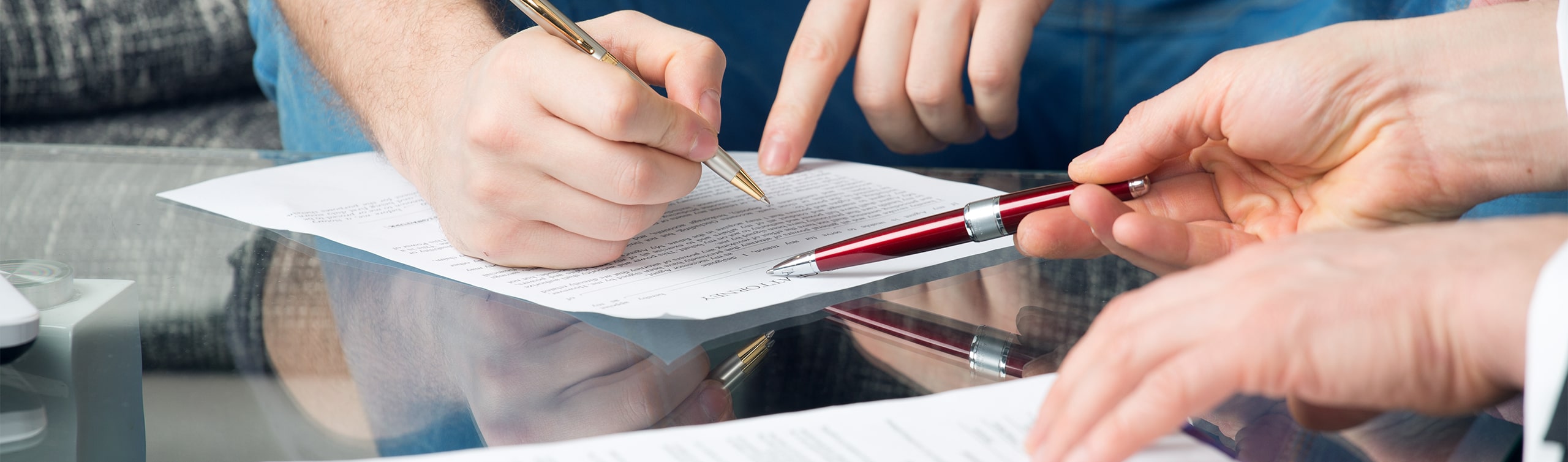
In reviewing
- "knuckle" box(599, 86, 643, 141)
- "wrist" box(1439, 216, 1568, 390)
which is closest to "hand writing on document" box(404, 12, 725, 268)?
"knuckle" box(599, 86, 643, 141)

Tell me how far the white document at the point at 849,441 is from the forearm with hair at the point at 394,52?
1.22 feet

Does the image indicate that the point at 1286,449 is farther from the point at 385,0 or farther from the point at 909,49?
the point at 385,0

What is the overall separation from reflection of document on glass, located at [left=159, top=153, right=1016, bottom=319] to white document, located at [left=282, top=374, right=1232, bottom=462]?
0.49ft

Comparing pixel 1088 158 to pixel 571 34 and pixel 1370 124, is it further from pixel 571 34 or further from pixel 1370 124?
pixel 571 34

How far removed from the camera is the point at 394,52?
858 mm

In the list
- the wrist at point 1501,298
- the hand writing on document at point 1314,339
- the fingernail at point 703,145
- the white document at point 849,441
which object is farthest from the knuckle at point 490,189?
the wrist at point 1501,298

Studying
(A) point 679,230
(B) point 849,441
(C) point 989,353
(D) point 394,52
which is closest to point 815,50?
(A) point 679,230

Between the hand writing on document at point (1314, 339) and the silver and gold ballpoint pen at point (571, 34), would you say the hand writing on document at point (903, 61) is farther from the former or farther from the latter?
the hand writing on document at point (1314, 339)

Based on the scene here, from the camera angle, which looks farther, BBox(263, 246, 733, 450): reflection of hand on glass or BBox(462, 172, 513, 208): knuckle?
BBox(462, 172, 513, 208): knuckle

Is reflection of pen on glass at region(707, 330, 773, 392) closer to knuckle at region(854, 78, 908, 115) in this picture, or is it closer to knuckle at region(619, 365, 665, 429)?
knuckle at region(619, 365, 665, 429)

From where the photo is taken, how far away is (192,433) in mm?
456

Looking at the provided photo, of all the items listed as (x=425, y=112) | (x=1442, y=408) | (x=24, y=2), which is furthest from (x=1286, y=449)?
(x=24, y=2)

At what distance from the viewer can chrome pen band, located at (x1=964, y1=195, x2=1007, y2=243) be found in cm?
64

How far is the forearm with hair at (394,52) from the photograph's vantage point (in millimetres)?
761
